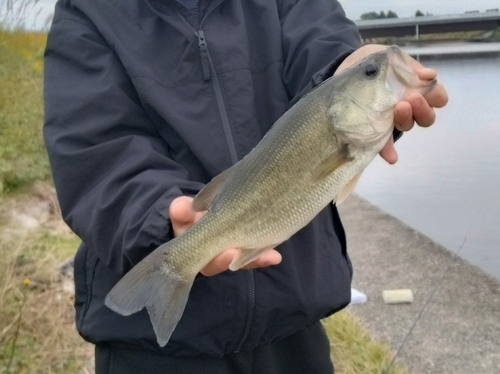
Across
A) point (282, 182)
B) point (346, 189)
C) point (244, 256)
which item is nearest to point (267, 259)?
point (244, 256)

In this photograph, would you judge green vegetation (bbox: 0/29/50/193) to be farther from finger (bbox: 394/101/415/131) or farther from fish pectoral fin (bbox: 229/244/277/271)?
finger (bbox: 394/101/415/131)

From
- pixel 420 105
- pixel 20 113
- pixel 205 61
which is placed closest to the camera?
pixel 420 105

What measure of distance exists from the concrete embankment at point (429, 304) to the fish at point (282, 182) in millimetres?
2190

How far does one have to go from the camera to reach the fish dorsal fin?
1735 millimetres

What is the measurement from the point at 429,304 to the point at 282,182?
2.91 metres

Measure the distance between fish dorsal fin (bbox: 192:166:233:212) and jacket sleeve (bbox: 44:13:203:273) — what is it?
7cm

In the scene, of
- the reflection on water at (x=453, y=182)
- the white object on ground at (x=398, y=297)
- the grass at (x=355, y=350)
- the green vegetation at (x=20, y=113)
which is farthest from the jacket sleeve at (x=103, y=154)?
the reflection on water at (x=453, y=182)

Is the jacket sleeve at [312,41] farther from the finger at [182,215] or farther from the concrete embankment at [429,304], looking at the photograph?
the concrete embankment at [429,304]

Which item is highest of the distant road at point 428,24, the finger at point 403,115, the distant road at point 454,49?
the finger at point 403,115

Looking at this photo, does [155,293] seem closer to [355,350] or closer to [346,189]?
[346,189]

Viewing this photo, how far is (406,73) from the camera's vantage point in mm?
1691

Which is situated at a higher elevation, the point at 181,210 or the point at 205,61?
the point at 205,61

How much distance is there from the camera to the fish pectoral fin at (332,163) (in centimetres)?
170

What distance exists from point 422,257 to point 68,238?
2.87 metres
